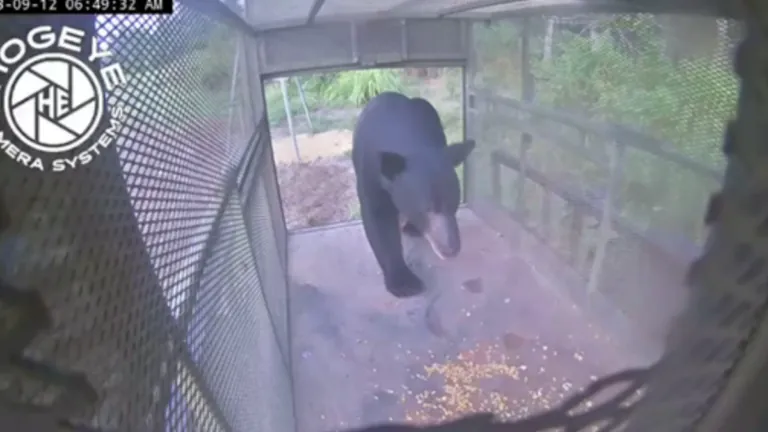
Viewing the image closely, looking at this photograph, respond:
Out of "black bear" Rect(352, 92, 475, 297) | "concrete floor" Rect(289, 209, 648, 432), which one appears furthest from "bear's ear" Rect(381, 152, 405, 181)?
"concrete floor" Rect(289, 209, 648, 432)

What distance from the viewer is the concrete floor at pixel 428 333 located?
73cm

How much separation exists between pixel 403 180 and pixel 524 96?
19cm

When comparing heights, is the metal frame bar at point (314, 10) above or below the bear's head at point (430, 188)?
above

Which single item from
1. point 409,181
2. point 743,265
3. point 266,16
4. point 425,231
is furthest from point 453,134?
point 743,265

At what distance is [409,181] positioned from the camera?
2.68ft

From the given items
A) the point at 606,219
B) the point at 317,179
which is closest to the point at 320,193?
the point at 317,179

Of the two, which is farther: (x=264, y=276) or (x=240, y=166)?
(x=264, y=276)

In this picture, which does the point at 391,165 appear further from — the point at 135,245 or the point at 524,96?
the point at 135,245

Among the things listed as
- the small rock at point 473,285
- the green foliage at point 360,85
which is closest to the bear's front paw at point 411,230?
the small rock at point 473,285

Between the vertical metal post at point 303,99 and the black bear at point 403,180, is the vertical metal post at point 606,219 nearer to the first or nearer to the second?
the black bear at point 403,180

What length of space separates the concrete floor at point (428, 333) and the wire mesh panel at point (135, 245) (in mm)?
365

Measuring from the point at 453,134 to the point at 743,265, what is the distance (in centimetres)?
46

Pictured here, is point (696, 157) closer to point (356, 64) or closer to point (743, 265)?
point (743, 265)

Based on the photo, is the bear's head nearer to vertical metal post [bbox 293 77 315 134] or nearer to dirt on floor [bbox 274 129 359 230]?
dirt on floor [bbox 274 129 359 230]
